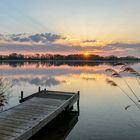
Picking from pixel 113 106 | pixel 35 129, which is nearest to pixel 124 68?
pixel 35 129

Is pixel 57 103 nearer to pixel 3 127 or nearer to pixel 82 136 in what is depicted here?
pixel 82 136

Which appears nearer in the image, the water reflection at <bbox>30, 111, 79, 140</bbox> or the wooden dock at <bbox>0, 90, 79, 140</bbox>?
the wooden dock at <bbox>0, 90, 79, 140</bbox>

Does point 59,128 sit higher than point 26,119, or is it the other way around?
point 26,119

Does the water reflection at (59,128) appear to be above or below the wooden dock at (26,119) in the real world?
below

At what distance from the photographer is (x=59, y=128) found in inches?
483

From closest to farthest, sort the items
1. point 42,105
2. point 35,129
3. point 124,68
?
point 124,68 < point 35,129 < point 42,105

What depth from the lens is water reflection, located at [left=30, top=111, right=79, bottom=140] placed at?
1080cm

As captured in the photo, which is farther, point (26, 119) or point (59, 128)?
point (59, 128)

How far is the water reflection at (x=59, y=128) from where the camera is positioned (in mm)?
10797

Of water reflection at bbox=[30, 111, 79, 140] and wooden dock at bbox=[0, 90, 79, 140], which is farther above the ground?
wooden dock at bbox=[0, 90, 79, 140]

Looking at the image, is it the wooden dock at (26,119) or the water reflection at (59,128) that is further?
the water reflection at (59,128)

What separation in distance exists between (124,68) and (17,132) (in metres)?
3.97

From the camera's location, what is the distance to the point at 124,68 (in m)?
6.74

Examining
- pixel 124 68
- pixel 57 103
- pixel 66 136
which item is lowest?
pixel 66 136
